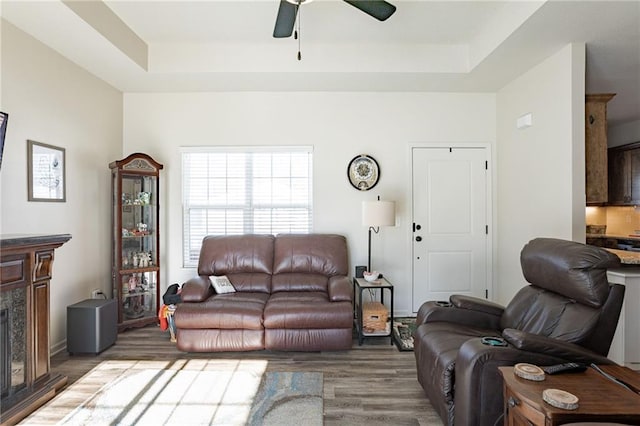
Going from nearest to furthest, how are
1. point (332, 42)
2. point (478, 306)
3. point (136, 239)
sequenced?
1. point (478, 306)
2. point (332, 42)
3. point (136, 239)

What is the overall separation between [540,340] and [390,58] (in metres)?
3.06

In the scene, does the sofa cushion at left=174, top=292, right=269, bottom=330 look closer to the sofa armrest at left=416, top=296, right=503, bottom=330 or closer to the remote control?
the sofa armrest at left=416, top=296, right=503, bottom=330

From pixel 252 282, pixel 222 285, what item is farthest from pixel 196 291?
pixel 252 282

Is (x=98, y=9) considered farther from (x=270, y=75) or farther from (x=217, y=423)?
Answer: (x=217, y=423)

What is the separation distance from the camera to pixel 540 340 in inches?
71.2

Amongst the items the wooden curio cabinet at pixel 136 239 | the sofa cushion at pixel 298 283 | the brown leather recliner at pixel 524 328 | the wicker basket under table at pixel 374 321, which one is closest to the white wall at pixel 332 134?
the wooden curio cabinet at pixel 136 239

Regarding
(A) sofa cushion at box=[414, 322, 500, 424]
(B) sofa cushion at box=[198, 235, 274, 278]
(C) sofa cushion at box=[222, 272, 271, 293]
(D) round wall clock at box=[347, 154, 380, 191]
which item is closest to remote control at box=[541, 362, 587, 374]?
(A) sofa cushion at box=[414, 322, 500, 424]

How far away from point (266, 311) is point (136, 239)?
2.01 meters

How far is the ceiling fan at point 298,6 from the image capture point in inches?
90.4

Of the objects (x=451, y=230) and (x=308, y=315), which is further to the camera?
(x=451, y=230)

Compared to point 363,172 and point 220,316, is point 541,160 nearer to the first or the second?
point 363,172

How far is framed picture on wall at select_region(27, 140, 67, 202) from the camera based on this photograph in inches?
117

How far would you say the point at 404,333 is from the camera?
12.3 ft

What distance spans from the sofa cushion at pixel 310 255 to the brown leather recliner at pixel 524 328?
4.54 feet
